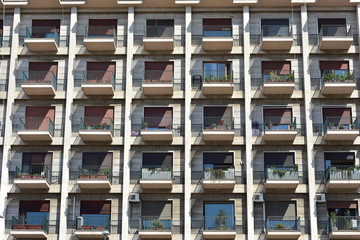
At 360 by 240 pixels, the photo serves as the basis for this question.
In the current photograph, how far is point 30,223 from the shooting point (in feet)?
121

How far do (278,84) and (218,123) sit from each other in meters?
3.85

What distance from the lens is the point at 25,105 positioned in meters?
39.2

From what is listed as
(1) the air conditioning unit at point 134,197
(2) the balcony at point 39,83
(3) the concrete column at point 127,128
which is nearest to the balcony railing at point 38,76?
(2) the balcony at point 39,83

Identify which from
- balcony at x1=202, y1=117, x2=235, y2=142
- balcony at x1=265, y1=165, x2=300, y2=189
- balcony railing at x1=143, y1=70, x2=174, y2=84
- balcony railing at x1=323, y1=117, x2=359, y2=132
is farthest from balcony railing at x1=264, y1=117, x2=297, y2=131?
balcony railing at x1=143, y1=70, x2=174, y2=84

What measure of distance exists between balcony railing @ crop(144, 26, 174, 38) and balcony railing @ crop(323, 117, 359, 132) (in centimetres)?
998

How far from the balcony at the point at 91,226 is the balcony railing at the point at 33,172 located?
2892mm

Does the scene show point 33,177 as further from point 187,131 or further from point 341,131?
point 341,131

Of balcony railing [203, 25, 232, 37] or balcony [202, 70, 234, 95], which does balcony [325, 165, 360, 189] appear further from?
balcony railing [203, 25, 232, 37]

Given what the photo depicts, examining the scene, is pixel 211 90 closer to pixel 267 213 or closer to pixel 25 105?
pixel 267 213

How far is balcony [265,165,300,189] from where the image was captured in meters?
36.4

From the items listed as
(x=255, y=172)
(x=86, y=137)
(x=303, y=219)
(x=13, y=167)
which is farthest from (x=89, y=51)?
(x=303, y=219)

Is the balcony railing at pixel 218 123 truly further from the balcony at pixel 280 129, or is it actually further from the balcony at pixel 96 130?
the balcony at pixel 96 130

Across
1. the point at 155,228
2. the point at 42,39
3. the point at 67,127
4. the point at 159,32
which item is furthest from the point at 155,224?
the point at 42,39

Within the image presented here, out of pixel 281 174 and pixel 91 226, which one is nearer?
pixel 91 226
